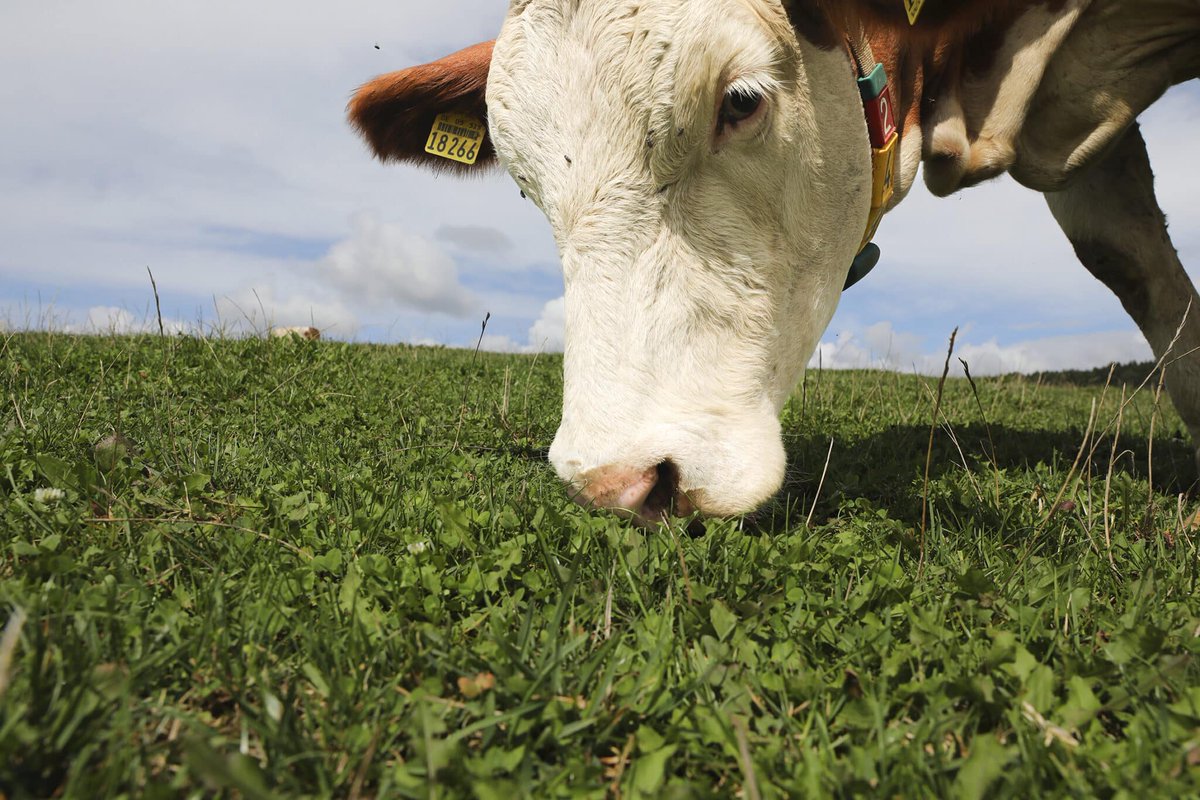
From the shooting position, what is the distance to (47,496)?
91.3 inches

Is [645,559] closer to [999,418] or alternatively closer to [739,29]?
[739,29]

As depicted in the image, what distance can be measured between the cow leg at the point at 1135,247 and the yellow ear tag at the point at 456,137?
308cm

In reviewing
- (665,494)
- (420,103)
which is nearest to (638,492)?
(665,494)

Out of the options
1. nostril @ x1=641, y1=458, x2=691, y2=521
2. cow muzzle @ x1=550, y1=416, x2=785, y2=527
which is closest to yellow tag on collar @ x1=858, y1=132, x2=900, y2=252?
cow muzzle @ x1=550, y1=416, x2=785, y2=527

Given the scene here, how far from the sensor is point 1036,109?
12.5ft

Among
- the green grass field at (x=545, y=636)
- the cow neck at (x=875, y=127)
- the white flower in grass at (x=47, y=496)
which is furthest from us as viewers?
the cow neck at (x=875, y=127)

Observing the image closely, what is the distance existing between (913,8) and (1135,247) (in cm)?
230

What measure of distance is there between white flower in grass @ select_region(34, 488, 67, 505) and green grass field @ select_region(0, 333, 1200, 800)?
2cm

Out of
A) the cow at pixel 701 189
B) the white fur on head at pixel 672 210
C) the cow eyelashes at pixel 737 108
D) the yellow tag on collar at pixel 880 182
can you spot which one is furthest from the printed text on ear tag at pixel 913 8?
the cow eyelashes at pixel 737 108

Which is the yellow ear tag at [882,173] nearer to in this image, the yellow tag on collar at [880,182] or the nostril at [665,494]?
the yellow tag on collar at [880,182]

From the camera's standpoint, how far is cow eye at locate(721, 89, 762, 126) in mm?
2615

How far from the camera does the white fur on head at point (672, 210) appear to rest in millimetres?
2539

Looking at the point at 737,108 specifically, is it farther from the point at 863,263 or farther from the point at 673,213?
the point at 863,263

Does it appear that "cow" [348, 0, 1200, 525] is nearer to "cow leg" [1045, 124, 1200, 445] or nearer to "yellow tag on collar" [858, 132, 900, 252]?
"yellow tag on collar" [858, 132, 900, 252]
